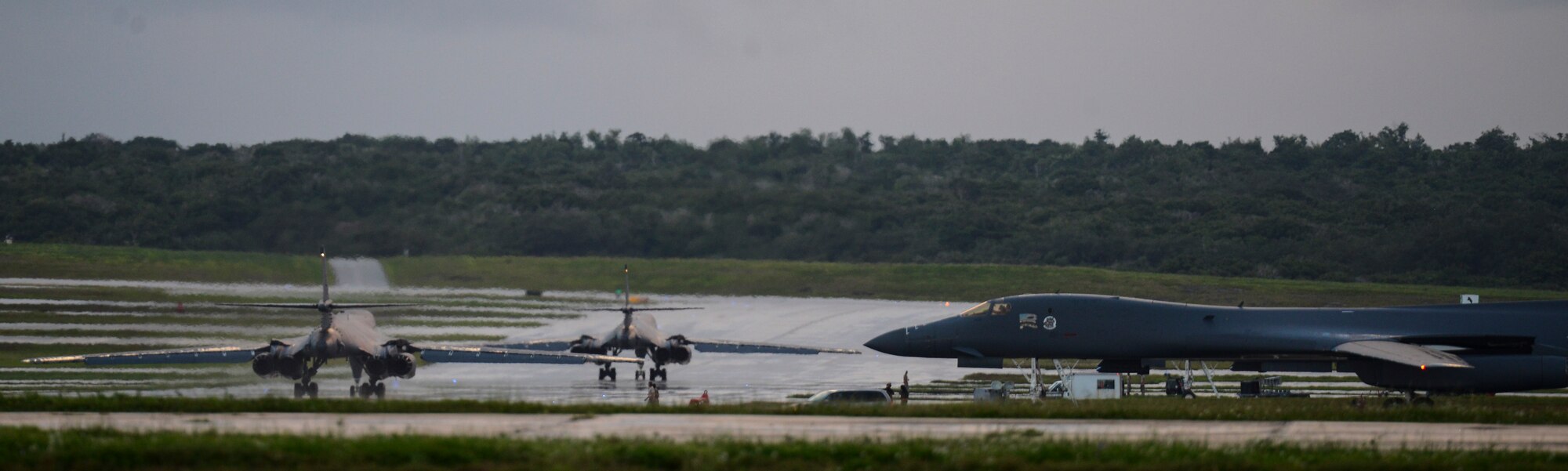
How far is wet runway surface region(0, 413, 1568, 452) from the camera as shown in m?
16.3

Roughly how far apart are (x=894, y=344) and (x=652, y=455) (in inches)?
666

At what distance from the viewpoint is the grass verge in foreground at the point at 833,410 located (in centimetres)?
1947

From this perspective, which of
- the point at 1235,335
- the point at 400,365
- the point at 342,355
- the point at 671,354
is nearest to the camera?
the point at 1235,335

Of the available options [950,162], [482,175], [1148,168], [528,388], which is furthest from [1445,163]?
[528,388]

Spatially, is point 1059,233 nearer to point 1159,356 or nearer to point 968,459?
point 1159,356

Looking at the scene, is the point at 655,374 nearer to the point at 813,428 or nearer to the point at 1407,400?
the point at 1407,400

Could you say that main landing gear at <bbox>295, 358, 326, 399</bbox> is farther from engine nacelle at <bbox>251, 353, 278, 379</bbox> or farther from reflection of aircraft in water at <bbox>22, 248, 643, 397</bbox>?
engine nacelle at <bbox>251, 353, 278, 379</bbox>

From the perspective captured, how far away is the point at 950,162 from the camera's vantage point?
336 feet

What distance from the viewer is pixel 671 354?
39.4 m

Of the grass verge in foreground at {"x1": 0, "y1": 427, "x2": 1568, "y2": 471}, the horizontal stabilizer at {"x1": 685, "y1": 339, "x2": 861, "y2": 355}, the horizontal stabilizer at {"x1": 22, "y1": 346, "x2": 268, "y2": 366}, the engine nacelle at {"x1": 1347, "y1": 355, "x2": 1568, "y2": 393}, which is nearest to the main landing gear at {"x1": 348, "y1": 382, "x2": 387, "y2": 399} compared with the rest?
the horizontal stabilizer at {"x1": 22, "y1": 346, "x2": 268, "y2": 366}

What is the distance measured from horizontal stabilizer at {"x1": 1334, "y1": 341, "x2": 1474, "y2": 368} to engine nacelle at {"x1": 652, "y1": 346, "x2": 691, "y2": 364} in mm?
17270

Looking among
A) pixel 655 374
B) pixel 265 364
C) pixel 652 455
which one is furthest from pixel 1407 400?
pixel 265 364

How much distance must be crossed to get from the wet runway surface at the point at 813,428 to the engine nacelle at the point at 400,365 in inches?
514

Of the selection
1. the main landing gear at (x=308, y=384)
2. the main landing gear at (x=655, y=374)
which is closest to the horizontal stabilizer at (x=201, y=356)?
the main landing gear at (x=308, y=384)
